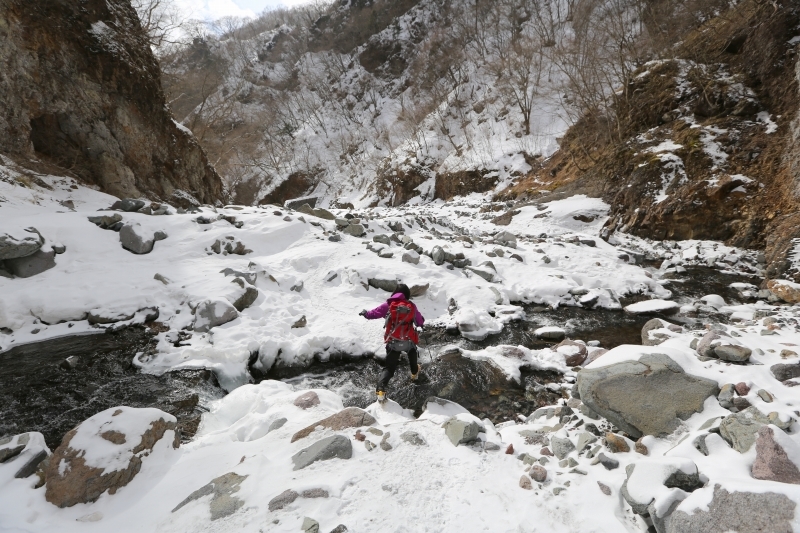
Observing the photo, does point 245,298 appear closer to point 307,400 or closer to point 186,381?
point 186,381

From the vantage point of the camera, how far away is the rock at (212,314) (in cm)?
629

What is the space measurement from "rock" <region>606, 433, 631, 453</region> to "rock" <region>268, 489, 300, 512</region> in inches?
107

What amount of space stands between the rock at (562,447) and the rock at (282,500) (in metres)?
2.27

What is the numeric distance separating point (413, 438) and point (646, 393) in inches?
91.6

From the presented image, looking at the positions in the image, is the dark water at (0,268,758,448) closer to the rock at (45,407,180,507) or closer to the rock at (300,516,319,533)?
the rock at (45,407,180,507)

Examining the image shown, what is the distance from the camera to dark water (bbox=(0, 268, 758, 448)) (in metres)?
4.43

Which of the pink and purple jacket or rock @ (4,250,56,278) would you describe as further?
rock @ (4,250,56,278)

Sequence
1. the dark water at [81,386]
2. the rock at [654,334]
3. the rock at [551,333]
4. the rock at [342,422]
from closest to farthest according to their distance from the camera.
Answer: the rock at [342,422] < the dark water at [81,386] < the rock at [654,334] < the rock at [551,333]

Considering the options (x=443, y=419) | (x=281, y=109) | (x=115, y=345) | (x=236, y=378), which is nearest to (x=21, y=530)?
(x=236, y=378)

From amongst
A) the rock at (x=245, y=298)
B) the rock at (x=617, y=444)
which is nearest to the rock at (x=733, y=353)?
the rock at (x=617, y=444)

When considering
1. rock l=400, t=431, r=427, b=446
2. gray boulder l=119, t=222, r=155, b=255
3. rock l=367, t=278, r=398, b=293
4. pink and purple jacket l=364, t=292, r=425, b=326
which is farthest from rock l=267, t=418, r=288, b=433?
gray boulder l=119, t=222, r=155, b=255

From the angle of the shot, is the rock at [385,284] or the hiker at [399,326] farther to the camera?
the rock at [385,284]

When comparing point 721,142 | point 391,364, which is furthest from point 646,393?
point 721,142

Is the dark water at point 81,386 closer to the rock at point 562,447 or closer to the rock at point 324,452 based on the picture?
the rock at point 324,452
